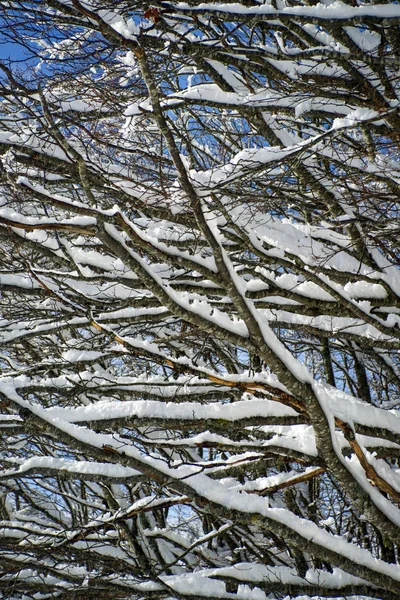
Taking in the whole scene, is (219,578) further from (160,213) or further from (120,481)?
(160,213)

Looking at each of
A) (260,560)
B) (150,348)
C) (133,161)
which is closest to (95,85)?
(133,161)

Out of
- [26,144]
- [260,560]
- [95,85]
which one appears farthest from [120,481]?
[260,560]

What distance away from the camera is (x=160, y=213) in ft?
11.0

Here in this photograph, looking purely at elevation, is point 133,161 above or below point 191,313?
above

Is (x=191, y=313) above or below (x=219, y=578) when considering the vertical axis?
above

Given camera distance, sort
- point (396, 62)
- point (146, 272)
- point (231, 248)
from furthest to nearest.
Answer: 1. point (231, 248)
2. point (396, 62)
3. point (146, 272)

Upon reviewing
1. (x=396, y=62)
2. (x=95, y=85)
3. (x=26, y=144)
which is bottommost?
(x=396, y=62)

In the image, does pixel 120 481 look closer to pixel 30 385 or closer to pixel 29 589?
pixel 30 385

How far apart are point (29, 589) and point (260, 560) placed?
2742 millimetres

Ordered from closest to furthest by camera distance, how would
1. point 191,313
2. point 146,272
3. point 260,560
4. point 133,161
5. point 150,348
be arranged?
point 146,272 < point 191,313 < point 150,348 < point 133,161 < point 260,560

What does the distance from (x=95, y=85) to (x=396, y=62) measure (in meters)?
2.07

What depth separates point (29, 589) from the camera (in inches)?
189

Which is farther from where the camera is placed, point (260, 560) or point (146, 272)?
point (260, 560)

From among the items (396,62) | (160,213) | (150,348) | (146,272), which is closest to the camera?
(146,272)
